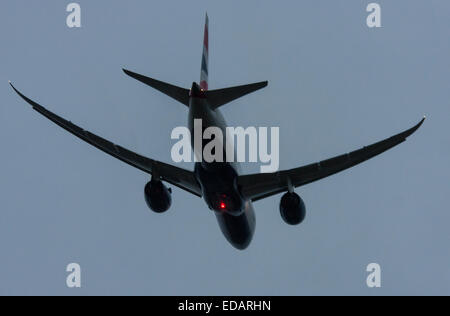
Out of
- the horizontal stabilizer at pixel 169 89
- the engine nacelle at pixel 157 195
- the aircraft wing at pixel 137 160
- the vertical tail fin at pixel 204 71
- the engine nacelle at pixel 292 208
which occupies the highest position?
the vertical tail fin at pixel 204 71

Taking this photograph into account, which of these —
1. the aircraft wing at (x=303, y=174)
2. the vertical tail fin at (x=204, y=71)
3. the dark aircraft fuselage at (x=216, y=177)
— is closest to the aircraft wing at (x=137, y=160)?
the dark aircraft fuselage at (x=216, y=177)

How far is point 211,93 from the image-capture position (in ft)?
97.0

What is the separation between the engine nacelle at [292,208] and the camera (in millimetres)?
30266

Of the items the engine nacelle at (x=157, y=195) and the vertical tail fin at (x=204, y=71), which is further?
the vertical tail fin at (x=204, y=71)

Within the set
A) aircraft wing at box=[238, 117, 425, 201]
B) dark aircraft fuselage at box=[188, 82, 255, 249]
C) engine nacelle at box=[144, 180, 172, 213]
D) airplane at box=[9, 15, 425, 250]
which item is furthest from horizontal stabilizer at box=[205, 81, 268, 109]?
engine nacelle at box=[144, 180, 172, 213]

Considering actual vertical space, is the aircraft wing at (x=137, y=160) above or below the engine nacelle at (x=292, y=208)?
above

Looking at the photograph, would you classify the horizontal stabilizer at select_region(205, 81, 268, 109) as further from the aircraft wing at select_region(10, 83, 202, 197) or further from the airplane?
the aircraft wing at select_region(10, 83, 202, 197)

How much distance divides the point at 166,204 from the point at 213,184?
102 inches

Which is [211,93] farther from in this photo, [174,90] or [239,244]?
[239,244]

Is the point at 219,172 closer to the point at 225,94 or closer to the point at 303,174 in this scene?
the point at 225,94

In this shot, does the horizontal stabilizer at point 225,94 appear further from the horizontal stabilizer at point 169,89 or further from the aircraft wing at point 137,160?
the aircraft wing at point 137,160
